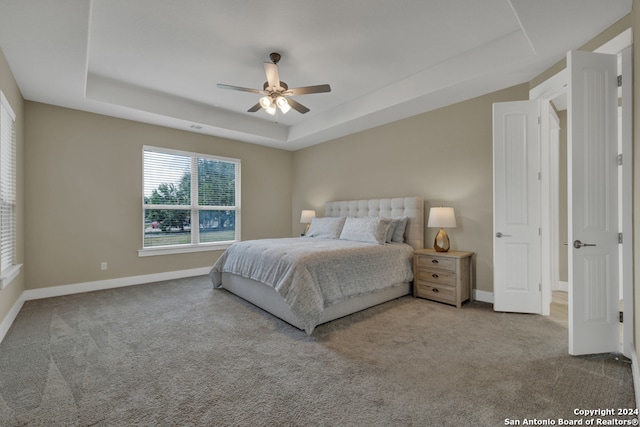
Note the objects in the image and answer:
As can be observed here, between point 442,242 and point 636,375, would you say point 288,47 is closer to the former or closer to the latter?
point 442,242

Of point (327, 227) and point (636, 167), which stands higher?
point (636, 167)

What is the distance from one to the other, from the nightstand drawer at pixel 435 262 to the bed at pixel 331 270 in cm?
17

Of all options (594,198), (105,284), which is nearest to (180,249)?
(105,284)

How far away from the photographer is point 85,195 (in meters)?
4.30

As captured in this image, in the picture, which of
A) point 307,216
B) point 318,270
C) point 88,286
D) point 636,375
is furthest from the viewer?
point 307,216

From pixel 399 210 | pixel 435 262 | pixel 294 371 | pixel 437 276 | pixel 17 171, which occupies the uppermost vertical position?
pixel 17 171

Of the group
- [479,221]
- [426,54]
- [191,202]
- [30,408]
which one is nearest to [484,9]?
[426,54]

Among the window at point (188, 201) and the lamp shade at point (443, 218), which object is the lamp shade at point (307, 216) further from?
the lamp shade at point (443, 218)

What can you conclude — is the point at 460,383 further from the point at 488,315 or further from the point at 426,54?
the point at 426,54

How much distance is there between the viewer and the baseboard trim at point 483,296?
3.67m

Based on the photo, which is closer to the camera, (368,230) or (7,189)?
(7,189)

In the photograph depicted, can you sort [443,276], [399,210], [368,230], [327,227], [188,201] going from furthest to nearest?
1. [188,201]
2. [327,227]
3. [399,210]
4. [368,230]
5. [443,276]

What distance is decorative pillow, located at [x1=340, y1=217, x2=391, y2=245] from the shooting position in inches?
158

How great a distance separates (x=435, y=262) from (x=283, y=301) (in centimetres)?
202
